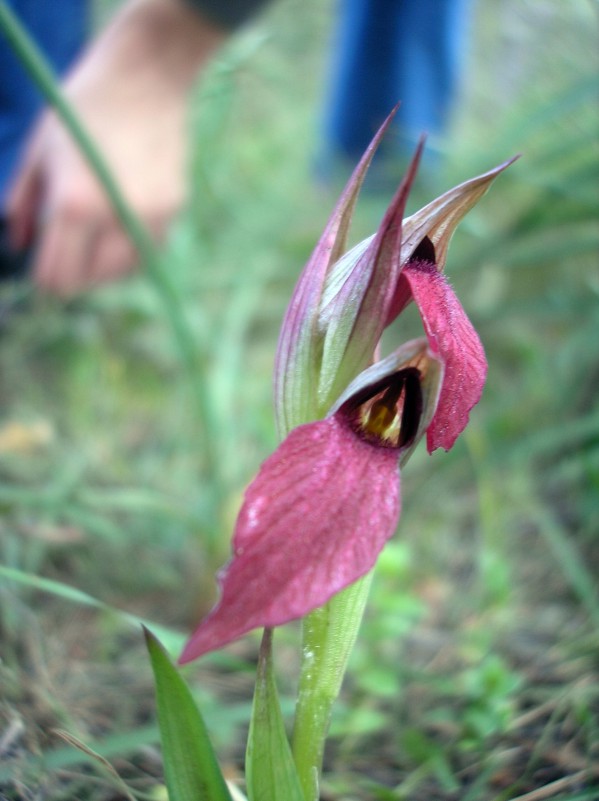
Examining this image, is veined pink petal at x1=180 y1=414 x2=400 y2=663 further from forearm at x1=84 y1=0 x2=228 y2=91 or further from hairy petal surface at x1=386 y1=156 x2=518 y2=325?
forearm at x1=84 y1=0 x2=228 y2=91

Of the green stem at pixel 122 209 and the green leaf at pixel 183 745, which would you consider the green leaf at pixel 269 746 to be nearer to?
the green leaf at pixel 183 745

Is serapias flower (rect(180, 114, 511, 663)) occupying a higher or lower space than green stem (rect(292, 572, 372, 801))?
higher

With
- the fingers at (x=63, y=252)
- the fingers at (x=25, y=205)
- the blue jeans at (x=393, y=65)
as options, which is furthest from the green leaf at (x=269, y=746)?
the blue jeans at (x=393, y=65)

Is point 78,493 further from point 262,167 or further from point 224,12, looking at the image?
point 262,167

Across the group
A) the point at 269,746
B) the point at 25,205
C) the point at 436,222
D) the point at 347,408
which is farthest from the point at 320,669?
the point at 25,205

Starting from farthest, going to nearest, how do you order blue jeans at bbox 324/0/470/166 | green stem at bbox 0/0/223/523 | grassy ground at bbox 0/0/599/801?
blue jeans at bbox 324/0/470/166 < green stem at bbox 0/0/223/523 < grassy ground at bbox 0/0/599/801

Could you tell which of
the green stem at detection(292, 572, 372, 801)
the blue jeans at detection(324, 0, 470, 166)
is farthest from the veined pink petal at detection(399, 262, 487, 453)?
the blue jeans at detection(324, 0, 470, 166)
